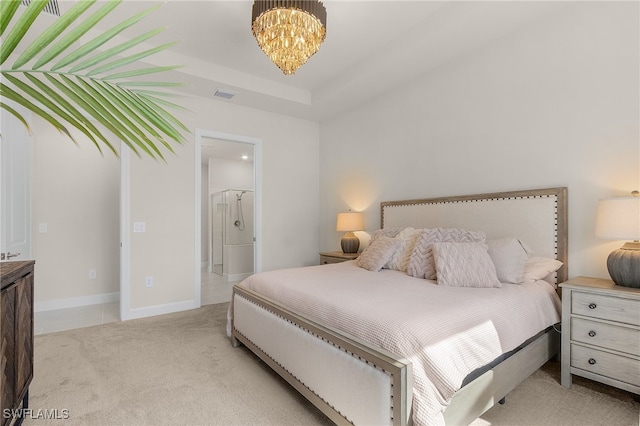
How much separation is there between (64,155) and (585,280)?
5555 millimetres

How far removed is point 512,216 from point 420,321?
1.77m

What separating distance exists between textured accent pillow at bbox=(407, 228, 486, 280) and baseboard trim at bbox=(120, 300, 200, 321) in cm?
281

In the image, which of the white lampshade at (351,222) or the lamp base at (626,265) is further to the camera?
the white lampshade at (351,222)

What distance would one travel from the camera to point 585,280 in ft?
7.29

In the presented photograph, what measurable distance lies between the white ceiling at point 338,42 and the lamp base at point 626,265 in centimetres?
193

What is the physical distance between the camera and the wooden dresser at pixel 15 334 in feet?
4.55

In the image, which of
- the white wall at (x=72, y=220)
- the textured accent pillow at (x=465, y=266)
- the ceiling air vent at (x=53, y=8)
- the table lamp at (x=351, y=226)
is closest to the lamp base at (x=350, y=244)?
the table lamp at (x=351, y=226)

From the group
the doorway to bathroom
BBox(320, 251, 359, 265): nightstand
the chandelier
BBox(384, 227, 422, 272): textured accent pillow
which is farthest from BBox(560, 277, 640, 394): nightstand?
the doorway to bathroom

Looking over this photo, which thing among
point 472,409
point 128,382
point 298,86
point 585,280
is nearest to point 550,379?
point 585,280

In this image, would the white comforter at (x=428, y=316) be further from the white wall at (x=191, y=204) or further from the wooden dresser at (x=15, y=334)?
the white wall at (x=191, y=204)

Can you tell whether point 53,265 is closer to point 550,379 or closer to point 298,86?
point 298,86

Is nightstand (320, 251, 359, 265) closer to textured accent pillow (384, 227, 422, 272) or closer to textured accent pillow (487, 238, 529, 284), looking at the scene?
textured accent pillow (384, 227, 422, 272)

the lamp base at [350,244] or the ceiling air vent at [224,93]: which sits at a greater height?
the ceiling air vent at [224,93]

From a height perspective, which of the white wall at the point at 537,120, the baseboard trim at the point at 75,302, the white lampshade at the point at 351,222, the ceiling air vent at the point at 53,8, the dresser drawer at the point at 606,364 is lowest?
the baseboard trim at the point at 75,302
